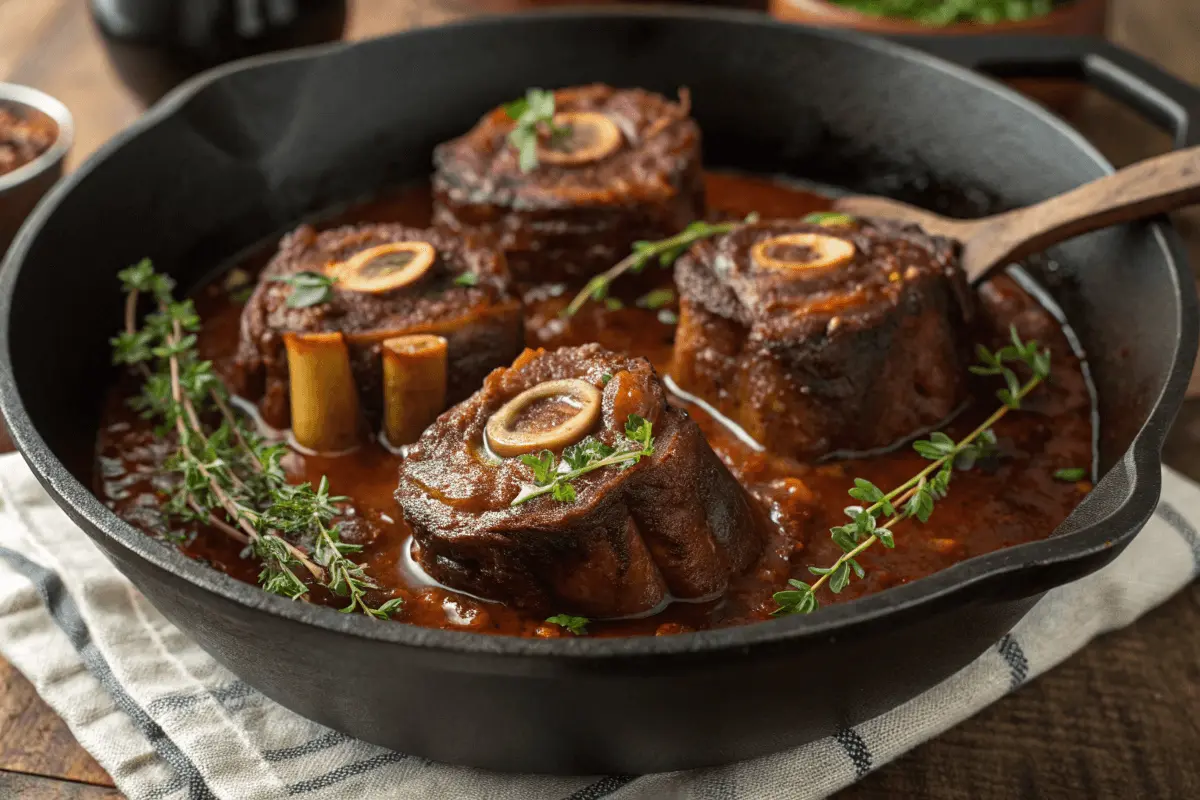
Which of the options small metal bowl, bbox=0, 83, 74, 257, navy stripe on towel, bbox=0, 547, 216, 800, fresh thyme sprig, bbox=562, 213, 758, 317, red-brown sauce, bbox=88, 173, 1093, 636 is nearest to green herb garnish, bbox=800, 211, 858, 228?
fresh thyme sprig, bbox=562, 213, 758, 317

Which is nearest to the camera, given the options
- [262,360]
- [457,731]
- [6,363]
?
[457,731]

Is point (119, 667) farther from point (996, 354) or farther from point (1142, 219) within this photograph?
point (1142, 219)

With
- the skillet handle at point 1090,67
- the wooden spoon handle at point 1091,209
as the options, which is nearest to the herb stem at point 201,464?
the wooden spoon handle at point 1091,209

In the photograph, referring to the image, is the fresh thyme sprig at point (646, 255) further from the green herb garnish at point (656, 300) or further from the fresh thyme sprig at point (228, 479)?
the fresh thyme sprig at point (228, 479)

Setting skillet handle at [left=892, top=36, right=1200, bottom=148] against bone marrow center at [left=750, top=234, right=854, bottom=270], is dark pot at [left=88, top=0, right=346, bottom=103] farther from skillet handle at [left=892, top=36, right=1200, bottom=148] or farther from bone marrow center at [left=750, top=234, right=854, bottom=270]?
bone marrow center at [left=750, top=234, right=854, bottom=270]

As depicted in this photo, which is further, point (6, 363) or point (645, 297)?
point (645, 297)

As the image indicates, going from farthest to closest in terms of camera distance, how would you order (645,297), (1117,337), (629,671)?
1. (645,297)
2. (1117,337)
3. (629,671)

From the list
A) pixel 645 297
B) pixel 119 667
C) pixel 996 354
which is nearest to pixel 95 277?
pixel 119 667

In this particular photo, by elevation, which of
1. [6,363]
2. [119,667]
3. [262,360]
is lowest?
[119,667]
